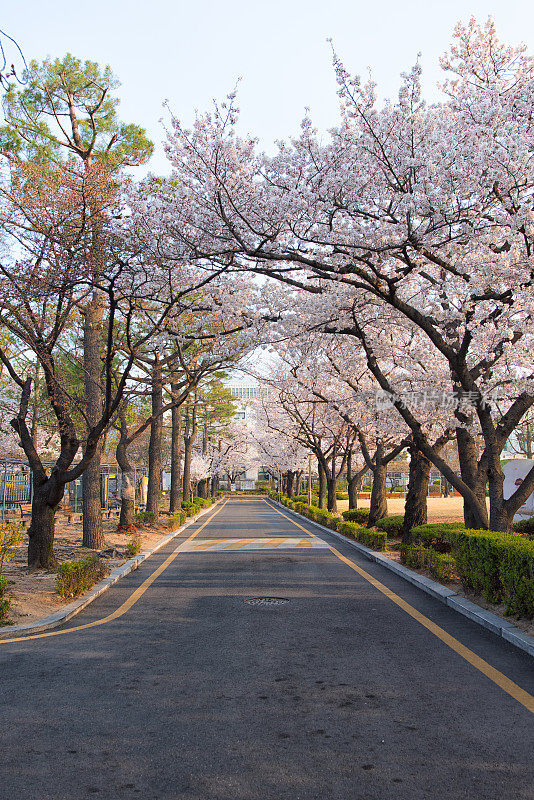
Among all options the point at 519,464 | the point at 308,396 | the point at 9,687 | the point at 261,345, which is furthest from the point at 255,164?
the point at 519,464

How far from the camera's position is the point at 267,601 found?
942cm

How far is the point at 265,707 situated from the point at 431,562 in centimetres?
710

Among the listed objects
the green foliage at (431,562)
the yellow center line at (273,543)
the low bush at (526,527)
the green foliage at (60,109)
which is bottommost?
the yellow center line at (273,543)

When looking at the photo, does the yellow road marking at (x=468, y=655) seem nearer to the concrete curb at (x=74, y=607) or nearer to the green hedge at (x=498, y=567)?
the green hedge at (x=498, y=567)

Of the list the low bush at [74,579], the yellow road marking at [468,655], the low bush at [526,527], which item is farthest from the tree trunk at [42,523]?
the low bush at [526,527]

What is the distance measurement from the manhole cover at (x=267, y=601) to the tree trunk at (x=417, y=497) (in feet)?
31.1

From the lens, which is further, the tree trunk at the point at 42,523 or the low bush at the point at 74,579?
the tree trunk at the point at 42,523

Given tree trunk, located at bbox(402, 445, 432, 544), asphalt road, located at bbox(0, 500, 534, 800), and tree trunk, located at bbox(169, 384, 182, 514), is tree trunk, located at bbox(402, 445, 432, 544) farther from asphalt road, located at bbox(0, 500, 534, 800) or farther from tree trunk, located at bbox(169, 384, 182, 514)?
tree trunk, located at bbox(169, 384, 182, 514)

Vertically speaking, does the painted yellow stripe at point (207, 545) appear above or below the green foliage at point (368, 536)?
below

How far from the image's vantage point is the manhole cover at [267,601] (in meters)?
9.18

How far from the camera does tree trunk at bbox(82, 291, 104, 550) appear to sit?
1555 cm

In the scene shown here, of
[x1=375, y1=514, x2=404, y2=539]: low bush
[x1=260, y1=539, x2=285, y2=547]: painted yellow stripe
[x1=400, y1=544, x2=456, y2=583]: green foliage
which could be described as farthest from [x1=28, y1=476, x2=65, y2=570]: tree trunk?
[x1=375, y1=514, x2=404, y2=539]: low bush

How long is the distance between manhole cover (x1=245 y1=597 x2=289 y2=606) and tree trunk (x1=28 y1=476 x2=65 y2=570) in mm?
4603

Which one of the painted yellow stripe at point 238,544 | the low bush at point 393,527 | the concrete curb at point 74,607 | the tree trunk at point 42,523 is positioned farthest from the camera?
the low bush at point 393,527
